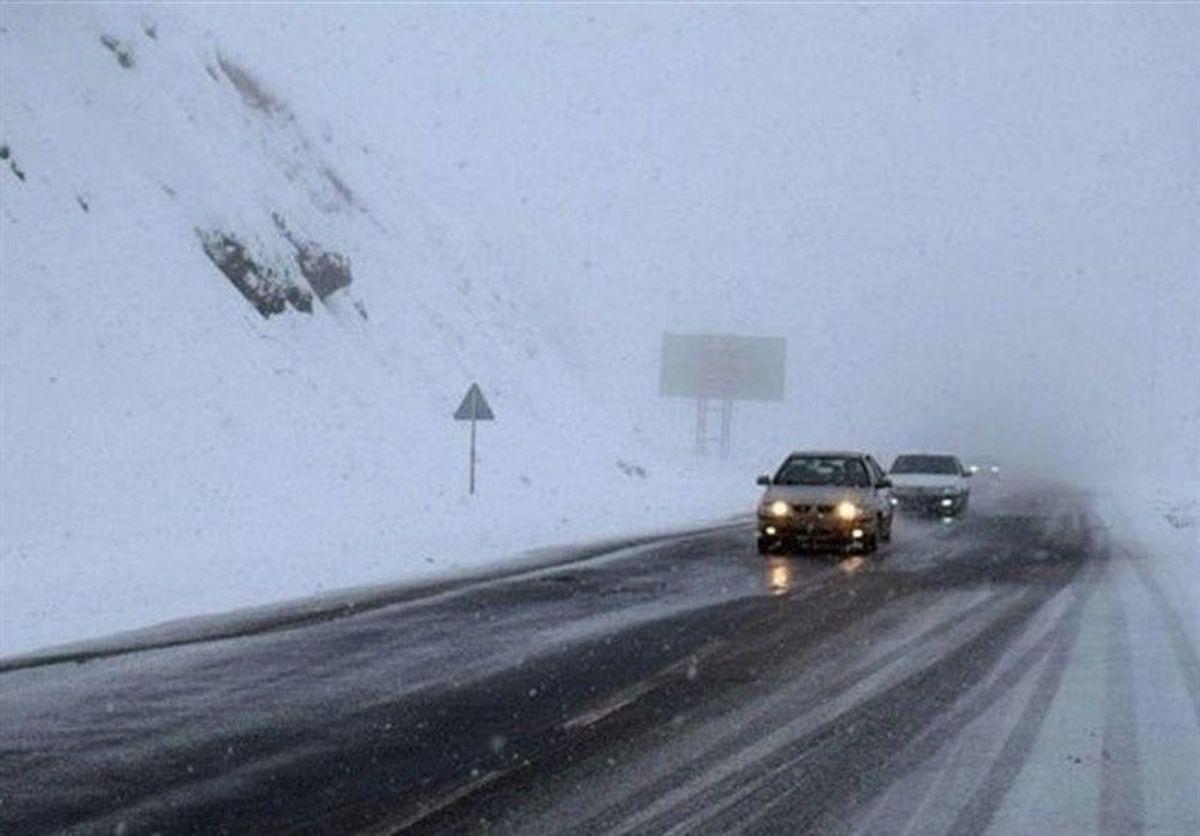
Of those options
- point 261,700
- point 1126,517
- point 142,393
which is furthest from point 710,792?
point 1126,517

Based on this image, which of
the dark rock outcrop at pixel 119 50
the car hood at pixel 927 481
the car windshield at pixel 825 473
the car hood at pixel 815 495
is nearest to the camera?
the car hood at pixel 815 495

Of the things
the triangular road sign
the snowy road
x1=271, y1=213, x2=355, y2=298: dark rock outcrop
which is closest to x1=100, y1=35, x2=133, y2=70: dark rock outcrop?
x1=271, y1=213, x2=355, y2=298: dark rock outcrop

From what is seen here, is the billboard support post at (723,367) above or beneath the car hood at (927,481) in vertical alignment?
above

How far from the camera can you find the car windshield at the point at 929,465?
3841 cm

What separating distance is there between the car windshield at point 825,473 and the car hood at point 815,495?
0.50 metres

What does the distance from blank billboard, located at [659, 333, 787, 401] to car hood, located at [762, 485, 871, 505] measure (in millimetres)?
64764

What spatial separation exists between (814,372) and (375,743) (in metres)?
193

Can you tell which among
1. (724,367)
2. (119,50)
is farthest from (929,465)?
(724,367)

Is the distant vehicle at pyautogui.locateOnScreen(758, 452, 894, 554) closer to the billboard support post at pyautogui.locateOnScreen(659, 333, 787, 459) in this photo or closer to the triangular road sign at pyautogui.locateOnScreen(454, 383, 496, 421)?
the triangular road sign at pyautogui.locateOnScreen(454, 383, 496, 421)

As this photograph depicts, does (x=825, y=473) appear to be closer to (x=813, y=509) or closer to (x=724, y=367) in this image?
(x=813, y=509)

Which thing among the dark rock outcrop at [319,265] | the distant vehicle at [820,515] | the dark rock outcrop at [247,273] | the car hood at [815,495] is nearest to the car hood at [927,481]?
the distant vehicle at [820,515]

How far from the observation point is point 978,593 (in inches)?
720

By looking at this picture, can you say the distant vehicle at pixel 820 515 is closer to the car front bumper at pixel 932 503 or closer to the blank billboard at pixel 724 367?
the car front bumper at pixel 932 503

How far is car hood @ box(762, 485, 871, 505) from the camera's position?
24359 millimetres
